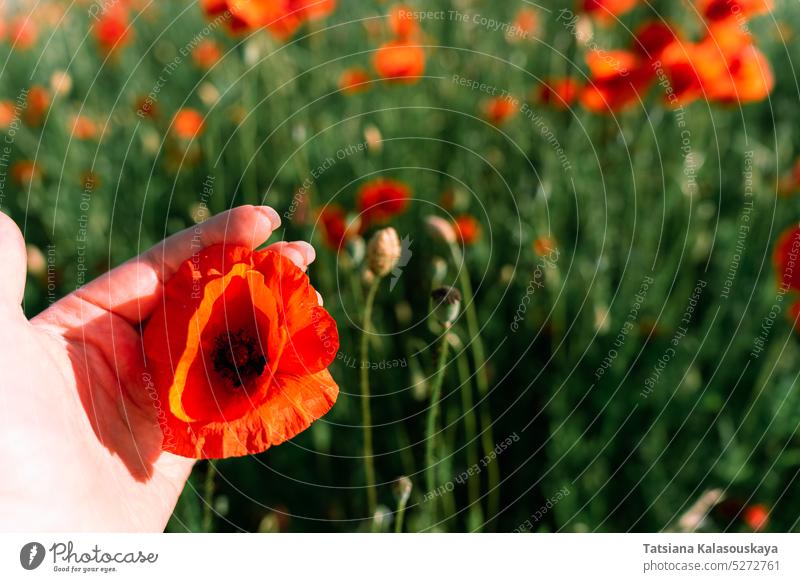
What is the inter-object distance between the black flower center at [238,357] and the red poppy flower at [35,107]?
125 cm

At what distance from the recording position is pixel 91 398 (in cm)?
99

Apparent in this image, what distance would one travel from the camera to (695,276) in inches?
61.4

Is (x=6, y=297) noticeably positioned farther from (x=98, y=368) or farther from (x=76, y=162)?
(x=76, y=162)

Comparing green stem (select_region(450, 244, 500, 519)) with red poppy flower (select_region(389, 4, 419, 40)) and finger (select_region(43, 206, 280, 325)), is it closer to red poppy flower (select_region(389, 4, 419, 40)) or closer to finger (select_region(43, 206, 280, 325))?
finger (select_region(43, 206, 280, 325))

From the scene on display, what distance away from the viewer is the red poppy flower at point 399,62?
162 cm

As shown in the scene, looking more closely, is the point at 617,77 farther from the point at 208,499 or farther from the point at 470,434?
the point at 208,499

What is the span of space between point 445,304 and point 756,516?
64 cm

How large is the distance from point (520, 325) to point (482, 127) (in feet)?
1.86

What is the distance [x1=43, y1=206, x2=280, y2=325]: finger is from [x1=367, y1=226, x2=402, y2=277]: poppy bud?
13 centimetres

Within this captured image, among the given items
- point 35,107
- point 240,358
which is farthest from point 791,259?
point 35,107

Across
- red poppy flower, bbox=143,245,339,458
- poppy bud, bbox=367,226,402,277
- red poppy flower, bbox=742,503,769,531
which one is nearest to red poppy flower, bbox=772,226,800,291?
red poppy flower, bbox=742,503,769,531

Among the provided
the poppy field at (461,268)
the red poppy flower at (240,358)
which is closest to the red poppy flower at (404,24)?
the poppy field at (461,268)

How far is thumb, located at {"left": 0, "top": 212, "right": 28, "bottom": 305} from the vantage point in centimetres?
90

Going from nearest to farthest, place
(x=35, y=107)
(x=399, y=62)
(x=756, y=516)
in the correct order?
(x=756, y=516), (x=399, y=62), (x=35, y=107)
